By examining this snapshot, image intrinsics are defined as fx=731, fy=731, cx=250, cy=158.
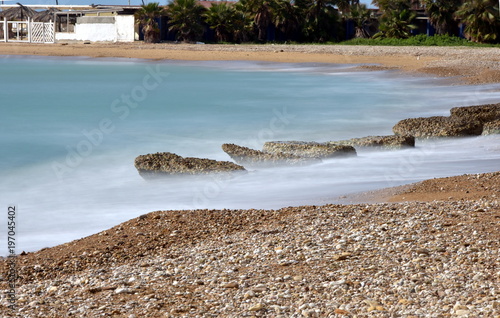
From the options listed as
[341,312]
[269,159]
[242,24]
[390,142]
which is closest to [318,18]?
[242,24]

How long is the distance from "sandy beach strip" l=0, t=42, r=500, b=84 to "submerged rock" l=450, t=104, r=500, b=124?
10612 millimetres

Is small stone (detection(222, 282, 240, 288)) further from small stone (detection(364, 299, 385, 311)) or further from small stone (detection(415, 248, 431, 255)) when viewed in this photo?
small stone (detection(415, 248, 431, 255))

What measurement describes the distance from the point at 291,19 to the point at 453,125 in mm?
32090

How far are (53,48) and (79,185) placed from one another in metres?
34.2

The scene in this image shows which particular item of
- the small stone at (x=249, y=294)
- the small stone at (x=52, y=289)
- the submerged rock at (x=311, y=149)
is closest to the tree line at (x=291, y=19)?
the submerged rock at (x=311, y=149)

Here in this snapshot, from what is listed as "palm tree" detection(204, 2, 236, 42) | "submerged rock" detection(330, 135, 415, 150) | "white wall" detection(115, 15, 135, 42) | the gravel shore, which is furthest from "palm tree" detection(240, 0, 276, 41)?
the gravel shore

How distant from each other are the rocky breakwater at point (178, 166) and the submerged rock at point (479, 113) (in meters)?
5.99

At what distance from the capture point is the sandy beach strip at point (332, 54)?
2866 cm

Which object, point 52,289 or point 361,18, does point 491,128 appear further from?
point 361,18

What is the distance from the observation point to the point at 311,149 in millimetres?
11789

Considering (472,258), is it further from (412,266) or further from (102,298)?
(102,298)

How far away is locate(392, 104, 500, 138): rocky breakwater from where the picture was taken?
44.9 ft

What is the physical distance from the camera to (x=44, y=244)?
25.0ft

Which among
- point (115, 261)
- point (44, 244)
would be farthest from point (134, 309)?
point (44, 244)
